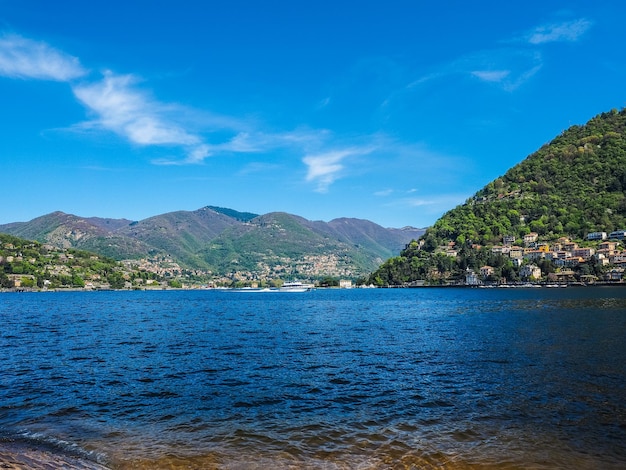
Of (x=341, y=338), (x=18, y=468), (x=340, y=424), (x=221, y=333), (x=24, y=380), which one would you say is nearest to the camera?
(x=18, y=468)

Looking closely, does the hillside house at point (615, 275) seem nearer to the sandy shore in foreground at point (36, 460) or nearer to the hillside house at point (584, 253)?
the hillside house at point (584, 253)

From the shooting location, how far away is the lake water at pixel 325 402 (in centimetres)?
1416

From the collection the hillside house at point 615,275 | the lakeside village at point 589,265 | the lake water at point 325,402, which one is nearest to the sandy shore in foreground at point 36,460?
the lake water at point 325,402

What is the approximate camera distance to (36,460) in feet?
43.5

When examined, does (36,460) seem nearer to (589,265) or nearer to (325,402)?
(325,402)

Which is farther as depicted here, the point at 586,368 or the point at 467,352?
the point at 467,352

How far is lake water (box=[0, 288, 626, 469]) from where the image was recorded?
46.4ft

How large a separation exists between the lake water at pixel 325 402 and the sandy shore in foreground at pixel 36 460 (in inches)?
22.1

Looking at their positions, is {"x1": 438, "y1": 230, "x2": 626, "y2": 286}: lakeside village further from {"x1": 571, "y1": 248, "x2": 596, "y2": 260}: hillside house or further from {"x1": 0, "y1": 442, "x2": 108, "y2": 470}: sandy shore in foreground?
{"x1": 0, "y1": 442, "x2": 108, "y2": 470}: sandy shore in foreground

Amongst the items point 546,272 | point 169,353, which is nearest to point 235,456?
point 169,353

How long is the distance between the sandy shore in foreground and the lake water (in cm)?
56

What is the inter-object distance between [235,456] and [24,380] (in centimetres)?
1769

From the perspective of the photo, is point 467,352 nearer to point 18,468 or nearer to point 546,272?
point 18,468

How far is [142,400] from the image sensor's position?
2047 centimetres
